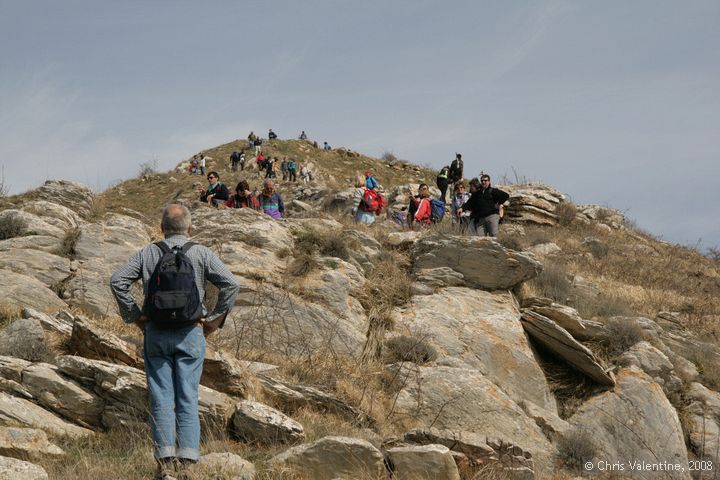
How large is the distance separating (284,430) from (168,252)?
5.95 ft

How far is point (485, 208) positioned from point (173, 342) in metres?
9.05

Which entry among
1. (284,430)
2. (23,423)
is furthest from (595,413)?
(23,423)

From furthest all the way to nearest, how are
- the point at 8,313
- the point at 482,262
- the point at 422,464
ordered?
the point at 482,262 → the point at 8,313 → the point at 422,464

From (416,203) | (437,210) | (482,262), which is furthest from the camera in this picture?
(437,210)

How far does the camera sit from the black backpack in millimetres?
4125

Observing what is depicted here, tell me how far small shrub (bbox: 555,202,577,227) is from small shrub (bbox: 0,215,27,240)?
671 inches

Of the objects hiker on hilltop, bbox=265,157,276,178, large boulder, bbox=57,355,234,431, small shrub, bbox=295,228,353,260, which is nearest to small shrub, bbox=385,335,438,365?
small shrub, bbox=295,228,353,260

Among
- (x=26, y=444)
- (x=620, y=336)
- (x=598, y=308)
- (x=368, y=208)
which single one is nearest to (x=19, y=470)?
(x=26, y=444)

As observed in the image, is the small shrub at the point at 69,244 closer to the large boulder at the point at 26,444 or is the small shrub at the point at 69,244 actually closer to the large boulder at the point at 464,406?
the large boulder at the point at 26,444

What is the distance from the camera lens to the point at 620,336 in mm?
10227

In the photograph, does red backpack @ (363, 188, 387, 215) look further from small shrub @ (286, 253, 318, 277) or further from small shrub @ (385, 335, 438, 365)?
small shrub @ (385, 335, 438, 365)

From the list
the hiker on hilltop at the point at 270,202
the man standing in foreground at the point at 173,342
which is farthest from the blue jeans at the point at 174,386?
the hiker on hilltop at the point at 270,202

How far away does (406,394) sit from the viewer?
286 inches

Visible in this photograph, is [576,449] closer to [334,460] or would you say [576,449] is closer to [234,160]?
[334,460]
